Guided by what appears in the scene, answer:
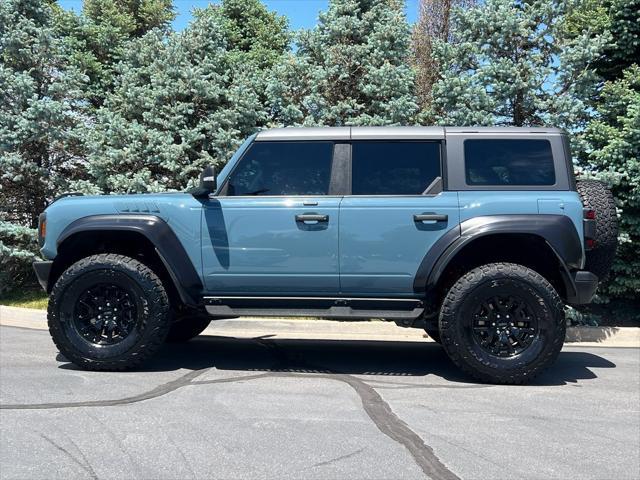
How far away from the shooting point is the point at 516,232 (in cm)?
482

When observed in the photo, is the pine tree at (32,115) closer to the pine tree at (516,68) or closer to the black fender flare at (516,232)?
the pine tree at (516,68)

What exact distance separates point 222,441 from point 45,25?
438 inches

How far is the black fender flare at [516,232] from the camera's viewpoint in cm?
479

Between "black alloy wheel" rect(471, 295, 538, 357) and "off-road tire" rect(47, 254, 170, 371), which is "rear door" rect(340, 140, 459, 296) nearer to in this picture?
"black alloy wheel" rect(471, 295, 538, 357)

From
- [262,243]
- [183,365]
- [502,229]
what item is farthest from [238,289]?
[502,229]

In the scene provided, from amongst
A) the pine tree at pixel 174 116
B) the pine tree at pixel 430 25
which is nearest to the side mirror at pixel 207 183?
the pine tree at pixel 174 116

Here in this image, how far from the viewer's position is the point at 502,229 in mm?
4812

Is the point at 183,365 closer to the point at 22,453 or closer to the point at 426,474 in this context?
the point at 22,453

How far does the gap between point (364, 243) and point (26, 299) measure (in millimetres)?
7725

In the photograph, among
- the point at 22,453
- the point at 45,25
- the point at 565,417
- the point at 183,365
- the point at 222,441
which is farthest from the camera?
the point at 45,25

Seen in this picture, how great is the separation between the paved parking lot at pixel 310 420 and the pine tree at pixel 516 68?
4535 millimetres

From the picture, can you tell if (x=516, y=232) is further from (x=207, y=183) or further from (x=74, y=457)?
(x=74, y=457)

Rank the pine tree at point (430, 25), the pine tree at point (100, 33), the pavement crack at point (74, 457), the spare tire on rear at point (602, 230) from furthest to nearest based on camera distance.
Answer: the pine tree at point (430, 25) → the pine tree at point (100, 33) → the spare tire on rear at point (602, 230) → the pavement crack at point (74, 457)

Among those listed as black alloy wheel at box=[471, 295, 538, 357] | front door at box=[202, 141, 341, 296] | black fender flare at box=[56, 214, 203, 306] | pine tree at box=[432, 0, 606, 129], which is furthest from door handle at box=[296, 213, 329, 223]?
pine tree at box=[432, 0, 606, 129]
